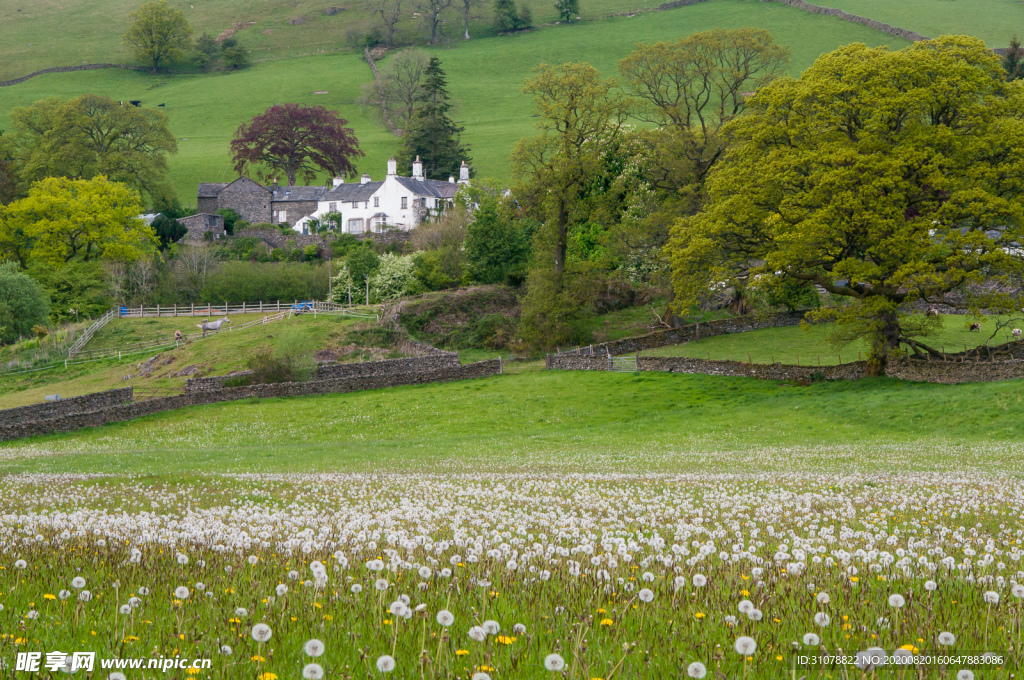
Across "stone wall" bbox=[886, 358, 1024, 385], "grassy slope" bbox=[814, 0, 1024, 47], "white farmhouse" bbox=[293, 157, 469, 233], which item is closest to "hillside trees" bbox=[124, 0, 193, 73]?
"white farmhouse" bbox=[293, 157, 469, 233]

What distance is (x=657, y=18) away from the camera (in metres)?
183

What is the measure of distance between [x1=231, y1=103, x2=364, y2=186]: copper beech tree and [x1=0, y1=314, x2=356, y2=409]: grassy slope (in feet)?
215

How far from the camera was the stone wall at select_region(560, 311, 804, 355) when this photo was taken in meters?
52.2

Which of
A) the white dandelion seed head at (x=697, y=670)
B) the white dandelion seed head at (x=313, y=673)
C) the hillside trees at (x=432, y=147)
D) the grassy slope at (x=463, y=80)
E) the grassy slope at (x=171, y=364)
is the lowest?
the grassy slope at (x=171, y=364)

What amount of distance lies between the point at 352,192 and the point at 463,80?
70554 millimetres

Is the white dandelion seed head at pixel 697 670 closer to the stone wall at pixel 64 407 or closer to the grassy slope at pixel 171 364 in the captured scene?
the stone wall at pixel 64 407

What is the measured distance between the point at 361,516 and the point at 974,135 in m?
36.1

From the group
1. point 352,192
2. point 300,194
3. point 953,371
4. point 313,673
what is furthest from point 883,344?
point 300,194

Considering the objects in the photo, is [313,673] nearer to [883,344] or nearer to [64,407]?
[883,344]

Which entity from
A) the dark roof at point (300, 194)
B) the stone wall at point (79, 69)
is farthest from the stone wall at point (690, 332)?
the stone wall at point (79, 69)

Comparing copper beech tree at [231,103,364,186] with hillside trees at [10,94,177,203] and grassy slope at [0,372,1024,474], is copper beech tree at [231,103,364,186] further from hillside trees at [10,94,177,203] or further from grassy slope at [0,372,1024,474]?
grassy slope at [0,372,1024,474]

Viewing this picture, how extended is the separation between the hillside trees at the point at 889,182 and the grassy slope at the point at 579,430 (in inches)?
201

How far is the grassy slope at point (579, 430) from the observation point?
2436 cm

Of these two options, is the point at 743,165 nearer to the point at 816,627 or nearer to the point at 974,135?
the point at 974,135
